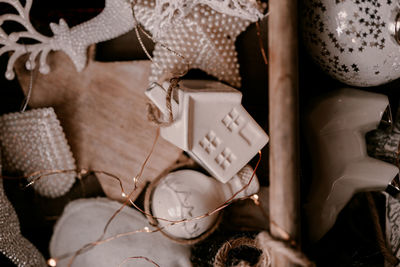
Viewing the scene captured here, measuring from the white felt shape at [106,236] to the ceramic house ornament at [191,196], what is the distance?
7 cm

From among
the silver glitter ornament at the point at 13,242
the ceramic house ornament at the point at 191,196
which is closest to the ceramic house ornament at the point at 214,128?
the ceramic house ornament at the point at 191,196

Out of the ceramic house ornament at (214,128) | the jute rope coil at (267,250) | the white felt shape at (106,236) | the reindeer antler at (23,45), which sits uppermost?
the reindeer antler at (23,45)

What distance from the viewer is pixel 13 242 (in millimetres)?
766

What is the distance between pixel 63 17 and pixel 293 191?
26.4 inches

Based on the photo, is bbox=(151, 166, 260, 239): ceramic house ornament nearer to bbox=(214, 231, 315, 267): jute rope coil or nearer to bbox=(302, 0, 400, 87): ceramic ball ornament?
bbox=(214, 231, 315, 267): jute rope coil

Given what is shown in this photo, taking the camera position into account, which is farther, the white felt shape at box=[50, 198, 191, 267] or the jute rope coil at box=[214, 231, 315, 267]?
the white felt shape at box=[50, 198, 191, 267]

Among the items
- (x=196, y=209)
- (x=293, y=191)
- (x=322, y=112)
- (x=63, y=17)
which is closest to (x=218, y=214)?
(x=196, y=209)

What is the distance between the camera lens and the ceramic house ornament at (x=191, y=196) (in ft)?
2.32

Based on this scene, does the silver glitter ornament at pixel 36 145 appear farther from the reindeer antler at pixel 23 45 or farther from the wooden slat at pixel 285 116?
the wooden slat at pixel 285 116

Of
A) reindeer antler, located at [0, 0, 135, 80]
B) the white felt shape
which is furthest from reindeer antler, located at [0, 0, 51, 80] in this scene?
the white felt shape

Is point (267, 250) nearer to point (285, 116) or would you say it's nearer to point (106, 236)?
point (285, 116)

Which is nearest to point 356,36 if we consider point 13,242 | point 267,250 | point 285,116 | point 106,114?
point 285,116

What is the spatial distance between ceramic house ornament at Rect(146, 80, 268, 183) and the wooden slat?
92mm

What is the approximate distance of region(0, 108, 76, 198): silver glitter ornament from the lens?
2.57 ft
